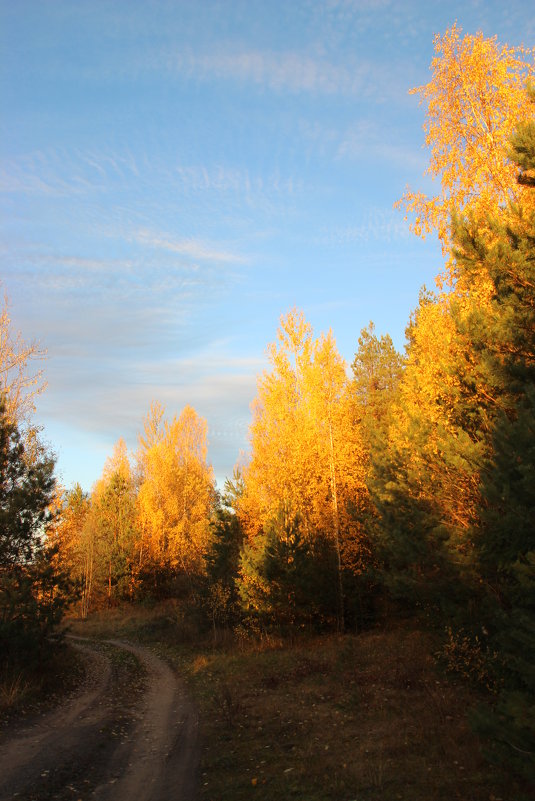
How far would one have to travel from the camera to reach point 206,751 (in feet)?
32.0

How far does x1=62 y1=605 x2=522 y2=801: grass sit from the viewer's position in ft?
23.5

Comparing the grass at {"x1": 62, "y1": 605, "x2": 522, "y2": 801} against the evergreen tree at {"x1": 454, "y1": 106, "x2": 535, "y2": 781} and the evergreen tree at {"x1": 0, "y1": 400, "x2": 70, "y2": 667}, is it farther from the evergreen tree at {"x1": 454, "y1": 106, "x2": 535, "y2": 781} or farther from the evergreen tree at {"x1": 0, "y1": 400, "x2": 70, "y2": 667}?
the evergreen tree at {"x1": 0, "y1": 400, "x2": 70, "y2": 667}

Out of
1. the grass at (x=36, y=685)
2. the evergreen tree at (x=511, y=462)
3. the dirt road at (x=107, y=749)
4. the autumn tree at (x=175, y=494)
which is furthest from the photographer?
the autumn tree at (x=175, y=494)

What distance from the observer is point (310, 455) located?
19.6 m

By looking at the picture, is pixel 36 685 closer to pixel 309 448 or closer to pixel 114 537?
pixel 309 448

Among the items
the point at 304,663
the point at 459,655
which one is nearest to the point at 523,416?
the point at 459,655

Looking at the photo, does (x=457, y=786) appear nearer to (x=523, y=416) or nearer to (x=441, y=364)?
(x=523, y=416)

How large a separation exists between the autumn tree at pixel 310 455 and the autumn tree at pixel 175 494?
50.5 feet

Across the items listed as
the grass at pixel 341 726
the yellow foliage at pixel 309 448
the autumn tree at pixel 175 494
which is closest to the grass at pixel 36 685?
the grass at pixel 341 726

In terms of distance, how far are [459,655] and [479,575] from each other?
2657mm

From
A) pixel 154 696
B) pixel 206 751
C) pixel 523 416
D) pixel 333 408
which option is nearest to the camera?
pixel 523 416

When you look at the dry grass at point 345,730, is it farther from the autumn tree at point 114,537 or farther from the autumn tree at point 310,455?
the autumn tree at point 114,537

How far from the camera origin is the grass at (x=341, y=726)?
7.16m

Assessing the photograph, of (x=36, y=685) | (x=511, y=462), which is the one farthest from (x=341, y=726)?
(x=36, y=685)
